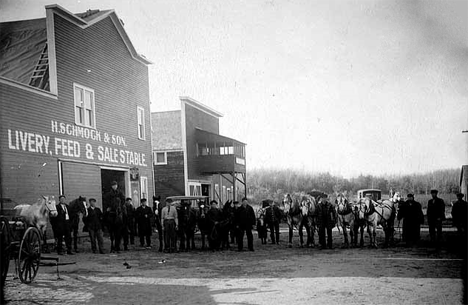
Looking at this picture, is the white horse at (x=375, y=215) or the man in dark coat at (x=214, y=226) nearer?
the white horse at (x=375, y=215)

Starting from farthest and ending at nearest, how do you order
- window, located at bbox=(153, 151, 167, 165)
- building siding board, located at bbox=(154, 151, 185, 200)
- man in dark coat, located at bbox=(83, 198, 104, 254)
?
1. window, located at bbox=(153, 151, 167, 165)
2. building siding board, located at bbox=(154, 151, 185, 200)
3. man in dark coat, located at bbox=(83, 198, 104, 254)

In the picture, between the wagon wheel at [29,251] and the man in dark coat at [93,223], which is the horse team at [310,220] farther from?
the wagon wheel at [29,251]

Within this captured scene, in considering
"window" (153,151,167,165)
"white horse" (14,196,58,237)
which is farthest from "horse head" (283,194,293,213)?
"window" (153,151,167,165)

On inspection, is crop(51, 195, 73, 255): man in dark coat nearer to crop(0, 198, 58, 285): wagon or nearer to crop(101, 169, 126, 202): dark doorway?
crop(0, 198, 58, 285): wagon

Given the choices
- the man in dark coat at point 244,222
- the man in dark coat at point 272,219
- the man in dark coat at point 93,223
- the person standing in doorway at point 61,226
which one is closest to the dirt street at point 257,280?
the person standing in doorway at point 61,226

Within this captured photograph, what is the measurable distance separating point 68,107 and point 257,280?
37.5ft

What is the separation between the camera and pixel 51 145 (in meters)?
15.9

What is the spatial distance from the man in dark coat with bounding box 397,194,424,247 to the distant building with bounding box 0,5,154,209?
12727 mm

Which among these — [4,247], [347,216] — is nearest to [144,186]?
[347,216]

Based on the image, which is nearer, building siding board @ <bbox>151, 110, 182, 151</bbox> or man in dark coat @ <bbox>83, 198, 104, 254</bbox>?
man in dark coat @ <bbox>83, 198, 104, 254</bbox>

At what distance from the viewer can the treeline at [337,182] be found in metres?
13.7

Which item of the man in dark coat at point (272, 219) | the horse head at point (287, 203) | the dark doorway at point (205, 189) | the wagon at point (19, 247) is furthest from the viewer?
the dark doorway at point (205, 189)

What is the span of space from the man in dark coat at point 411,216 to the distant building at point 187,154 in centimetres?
1643

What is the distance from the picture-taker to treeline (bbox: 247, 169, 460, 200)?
1366 centimetres
